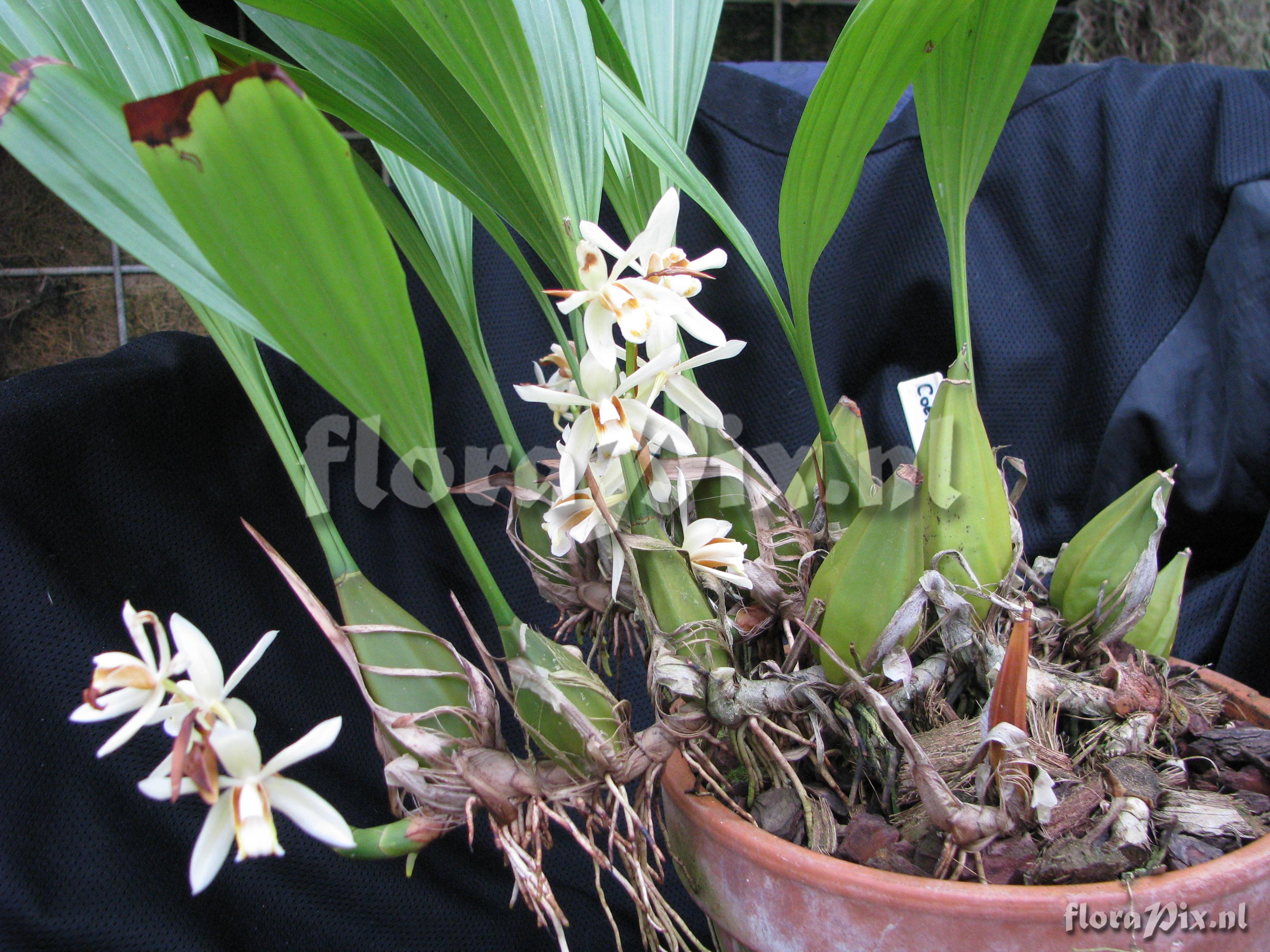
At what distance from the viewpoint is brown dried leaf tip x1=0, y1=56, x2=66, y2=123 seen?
22cm

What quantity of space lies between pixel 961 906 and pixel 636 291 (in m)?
0.27

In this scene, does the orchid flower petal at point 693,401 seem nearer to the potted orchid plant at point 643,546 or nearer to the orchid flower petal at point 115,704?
the potted orchid plant at point 643,546

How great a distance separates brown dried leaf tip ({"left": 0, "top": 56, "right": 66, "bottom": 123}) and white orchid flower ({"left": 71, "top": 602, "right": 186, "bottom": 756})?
5.8 inches

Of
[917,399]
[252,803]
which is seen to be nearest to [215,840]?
[252,803]

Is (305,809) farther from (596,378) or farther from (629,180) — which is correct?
(629,180)

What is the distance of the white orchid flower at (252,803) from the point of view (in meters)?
0.23

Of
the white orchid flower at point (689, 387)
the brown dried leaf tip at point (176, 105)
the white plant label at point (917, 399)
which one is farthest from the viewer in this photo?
the white plant label at point (917, 399)

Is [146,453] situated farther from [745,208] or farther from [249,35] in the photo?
[249,35]

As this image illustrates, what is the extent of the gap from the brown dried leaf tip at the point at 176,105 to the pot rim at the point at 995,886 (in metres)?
0.34

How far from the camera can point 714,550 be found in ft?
1.15

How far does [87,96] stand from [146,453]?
0.34m

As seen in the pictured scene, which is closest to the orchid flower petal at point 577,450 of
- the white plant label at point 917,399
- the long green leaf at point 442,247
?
the long green leaf at point 442,247

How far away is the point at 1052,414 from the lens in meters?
0.75

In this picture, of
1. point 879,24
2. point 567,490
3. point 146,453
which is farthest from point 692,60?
point 146,453
